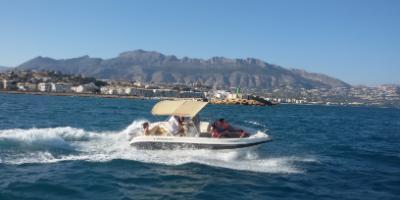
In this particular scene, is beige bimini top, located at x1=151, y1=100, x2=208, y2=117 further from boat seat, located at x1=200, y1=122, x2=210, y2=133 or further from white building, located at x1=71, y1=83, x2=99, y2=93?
white building, located at x1=71, y1=83, x2=99, y2=93

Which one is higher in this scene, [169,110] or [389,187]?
[169,110]

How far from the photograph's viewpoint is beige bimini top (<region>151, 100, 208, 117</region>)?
73.4 ft

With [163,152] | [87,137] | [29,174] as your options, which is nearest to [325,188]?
[163,152]

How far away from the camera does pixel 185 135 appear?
2209 cm

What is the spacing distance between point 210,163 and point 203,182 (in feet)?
9.47

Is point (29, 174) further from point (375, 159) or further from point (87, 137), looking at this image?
point (375, 159)

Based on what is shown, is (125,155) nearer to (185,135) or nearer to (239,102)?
(185,135)

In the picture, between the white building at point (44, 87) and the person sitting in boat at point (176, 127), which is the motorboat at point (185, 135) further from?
the white building at point (44, 87)

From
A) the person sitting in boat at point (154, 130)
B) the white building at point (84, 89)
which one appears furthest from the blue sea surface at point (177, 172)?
the white building at point (84, 89)

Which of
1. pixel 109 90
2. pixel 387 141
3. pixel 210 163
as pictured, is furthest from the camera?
pixel 109 90

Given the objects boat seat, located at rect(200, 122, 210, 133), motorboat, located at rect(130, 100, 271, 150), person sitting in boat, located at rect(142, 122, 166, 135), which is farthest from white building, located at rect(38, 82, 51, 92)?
person sitting in boat, located at rect(142, 122, 166, 135)

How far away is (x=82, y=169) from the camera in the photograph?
58.3ft

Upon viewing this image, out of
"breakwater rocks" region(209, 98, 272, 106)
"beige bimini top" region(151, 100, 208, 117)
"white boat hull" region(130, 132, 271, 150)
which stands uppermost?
"beige bimini top" region(151, 100, 208, 117)

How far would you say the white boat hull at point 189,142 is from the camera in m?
21.1
